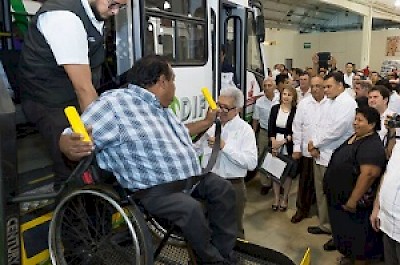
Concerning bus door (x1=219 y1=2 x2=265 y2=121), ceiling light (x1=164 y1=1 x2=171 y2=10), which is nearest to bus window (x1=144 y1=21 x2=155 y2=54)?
ceiling light (x1=164 y1=1 x2=171 y2=10)

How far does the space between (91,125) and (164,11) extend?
177 centimetres

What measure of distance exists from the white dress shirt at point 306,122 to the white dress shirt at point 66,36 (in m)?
2.83

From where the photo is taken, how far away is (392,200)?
2.49 m

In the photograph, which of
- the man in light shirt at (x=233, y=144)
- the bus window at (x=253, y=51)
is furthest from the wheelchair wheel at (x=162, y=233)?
the bus window at (x=253, y=51)

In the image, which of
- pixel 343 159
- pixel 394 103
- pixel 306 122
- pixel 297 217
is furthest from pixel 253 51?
pixel 343 159

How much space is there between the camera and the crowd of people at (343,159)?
3084 mm

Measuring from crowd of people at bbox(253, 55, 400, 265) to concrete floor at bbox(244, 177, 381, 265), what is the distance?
0.10 m

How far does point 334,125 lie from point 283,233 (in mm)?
1204

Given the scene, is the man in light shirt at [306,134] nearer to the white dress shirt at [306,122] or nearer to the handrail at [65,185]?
the white dress shirt at [306,122]

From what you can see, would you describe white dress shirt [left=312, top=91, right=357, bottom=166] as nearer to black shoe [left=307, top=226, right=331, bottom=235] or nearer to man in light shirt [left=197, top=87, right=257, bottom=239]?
black shoe [left=307, top=226, right=331, bottom=235]

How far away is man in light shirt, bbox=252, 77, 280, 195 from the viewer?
5348 millimetres

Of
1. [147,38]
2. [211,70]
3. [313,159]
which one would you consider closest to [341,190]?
[313,159]

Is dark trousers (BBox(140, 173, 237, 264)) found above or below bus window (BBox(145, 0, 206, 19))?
below

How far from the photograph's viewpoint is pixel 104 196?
1595 mm
